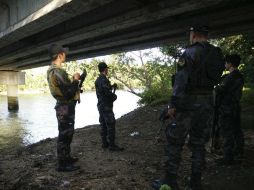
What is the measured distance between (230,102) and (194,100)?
1.74 meters

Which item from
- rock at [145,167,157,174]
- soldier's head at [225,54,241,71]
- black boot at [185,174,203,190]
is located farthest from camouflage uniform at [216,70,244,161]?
black boot at [185,174,203,190]

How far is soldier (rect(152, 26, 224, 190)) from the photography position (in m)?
4.87

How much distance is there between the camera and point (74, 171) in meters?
6.16

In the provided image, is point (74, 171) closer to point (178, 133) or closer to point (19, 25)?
point (178, 133)

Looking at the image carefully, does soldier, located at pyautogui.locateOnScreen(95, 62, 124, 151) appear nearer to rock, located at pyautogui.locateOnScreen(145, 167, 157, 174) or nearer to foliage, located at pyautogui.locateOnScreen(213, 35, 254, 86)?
Result: rock, located at pyautogui.locateOnScreen(145, 167, 157, 174)

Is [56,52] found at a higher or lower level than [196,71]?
higher

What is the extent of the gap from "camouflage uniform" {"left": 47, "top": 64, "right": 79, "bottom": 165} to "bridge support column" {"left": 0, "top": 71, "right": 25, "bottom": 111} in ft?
74.8

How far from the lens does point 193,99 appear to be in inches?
195

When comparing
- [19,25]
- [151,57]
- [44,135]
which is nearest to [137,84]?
[151,57]

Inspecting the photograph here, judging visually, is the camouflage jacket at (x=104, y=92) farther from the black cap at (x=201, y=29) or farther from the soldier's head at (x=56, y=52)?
the black cap at (x=201, y=29)

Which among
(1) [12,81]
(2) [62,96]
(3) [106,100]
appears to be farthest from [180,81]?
(1) [12,81]

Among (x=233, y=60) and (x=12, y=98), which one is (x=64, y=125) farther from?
(x=12, y=98)

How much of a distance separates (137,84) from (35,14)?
1687 cm

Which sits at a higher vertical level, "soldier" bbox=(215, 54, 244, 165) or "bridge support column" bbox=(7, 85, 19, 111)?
"soldier" bbox=(215, 54, 244, 165)
